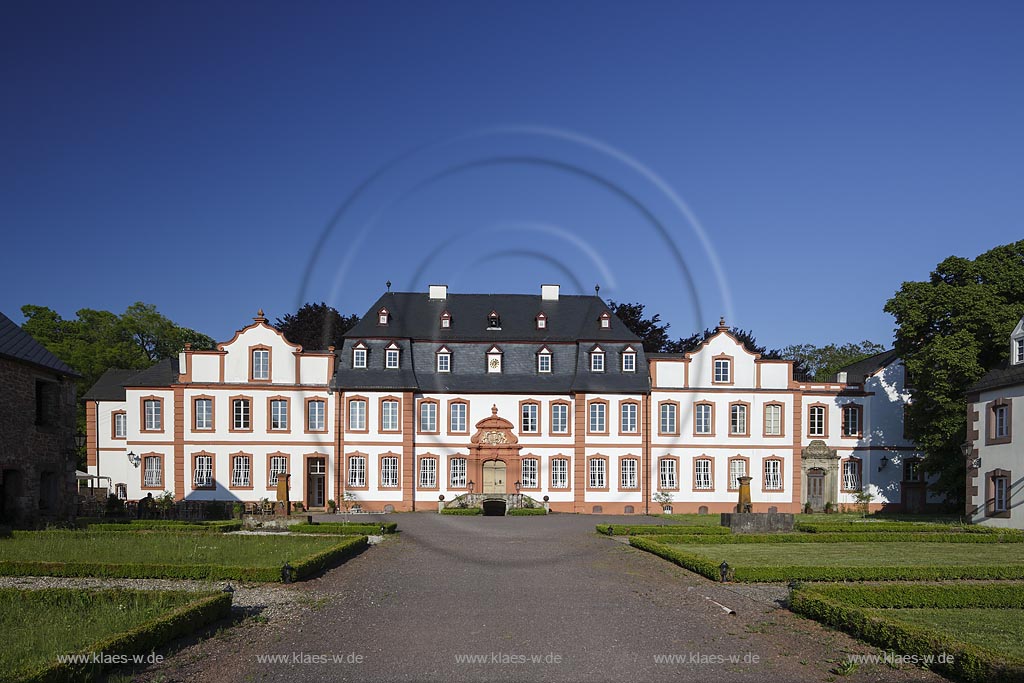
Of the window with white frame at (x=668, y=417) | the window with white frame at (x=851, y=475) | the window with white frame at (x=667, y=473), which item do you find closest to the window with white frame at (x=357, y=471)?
the window with white frame at (x=667, y=473)

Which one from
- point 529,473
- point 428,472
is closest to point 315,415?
point 428,472

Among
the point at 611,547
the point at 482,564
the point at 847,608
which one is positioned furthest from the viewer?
the point at 611,547

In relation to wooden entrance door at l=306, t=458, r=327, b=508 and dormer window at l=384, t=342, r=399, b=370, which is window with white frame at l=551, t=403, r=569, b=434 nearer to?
dormer window at l=384, t=342, r=399, b=370

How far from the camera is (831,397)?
5372 cm

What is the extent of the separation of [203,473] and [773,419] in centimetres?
3368

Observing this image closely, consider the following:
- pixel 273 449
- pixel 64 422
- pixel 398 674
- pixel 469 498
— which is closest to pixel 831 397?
pixel 469 498

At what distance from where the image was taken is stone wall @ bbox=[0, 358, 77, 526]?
106 ft

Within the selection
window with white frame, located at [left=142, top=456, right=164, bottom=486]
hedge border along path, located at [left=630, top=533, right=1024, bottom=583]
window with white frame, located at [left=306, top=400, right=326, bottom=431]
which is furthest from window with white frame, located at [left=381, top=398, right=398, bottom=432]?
hedge border along path, located at [left=630, top=533, right=1024, bottom=583]

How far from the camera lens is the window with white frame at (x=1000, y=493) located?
38562 mm

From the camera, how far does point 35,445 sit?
34.1m

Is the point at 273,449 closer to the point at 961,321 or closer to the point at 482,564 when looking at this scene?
the point at 482,564

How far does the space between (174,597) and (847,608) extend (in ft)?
42.6

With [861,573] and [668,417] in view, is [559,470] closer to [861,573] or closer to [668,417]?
[668,417]

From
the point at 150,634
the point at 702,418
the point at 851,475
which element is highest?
the point at 702,418
